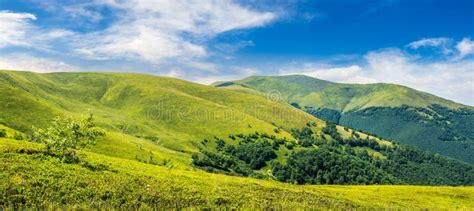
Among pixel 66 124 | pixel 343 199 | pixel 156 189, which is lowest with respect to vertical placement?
Result: pixel 343 199

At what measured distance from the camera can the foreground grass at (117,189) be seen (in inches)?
1432

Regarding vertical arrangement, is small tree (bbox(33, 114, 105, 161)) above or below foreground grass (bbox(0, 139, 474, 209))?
above

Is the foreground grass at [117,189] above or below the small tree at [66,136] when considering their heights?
below

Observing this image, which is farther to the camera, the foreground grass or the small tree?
the small tree

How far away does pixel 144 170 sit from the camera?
55438mm

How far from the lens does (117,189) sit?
4172 cm

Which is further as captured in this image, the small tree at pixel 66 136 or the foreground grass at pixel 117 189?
the small tree at pixel 66 136

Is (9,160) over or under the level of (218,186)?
over

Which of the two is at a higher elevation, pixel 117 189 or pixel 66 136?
pixel 66 136

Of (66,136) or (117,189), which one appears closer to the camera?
(117,189)

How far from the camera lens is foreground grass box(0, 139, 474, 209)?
36375 millimetres

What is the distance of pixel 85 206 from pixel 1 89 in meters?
180

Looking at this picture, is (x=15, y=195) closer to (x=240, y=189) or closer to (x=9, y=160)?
(x=9, y=160)

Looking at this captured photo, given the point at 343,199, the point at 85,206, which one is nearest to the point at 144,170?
the point at 85,206
